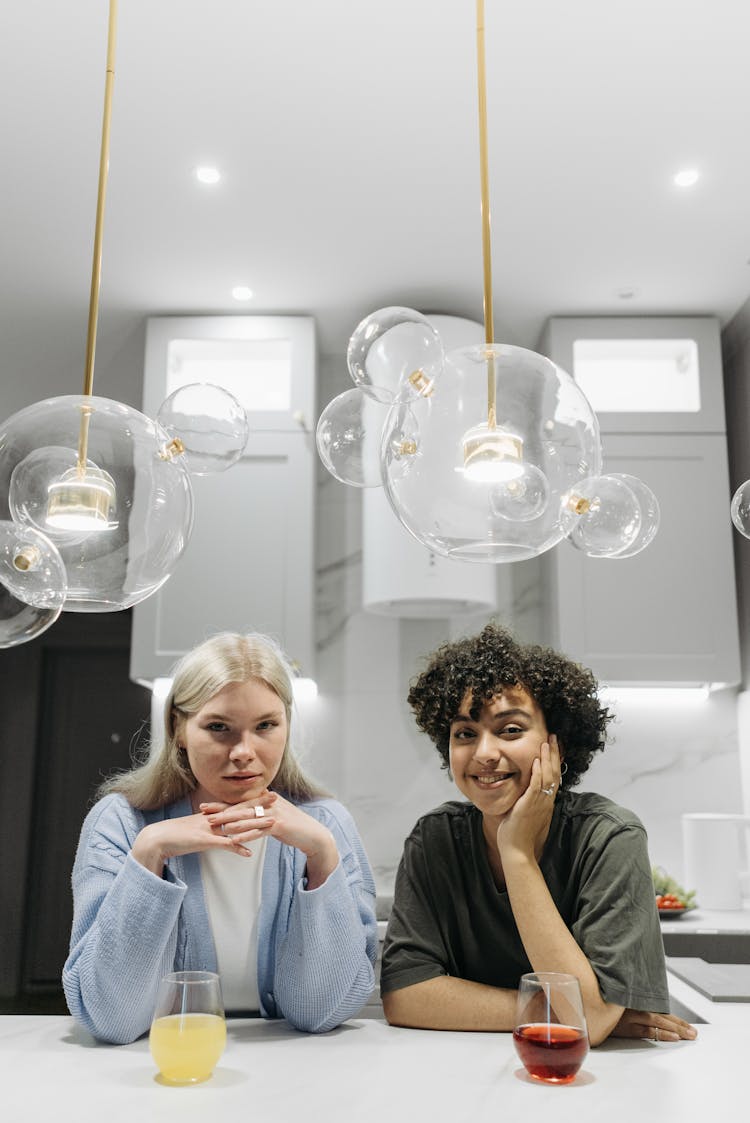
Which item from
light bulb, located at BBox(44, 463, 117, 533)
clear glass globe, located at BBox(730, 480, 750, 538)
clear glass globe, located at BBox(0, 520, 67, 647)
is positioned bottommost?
clear glass globe, located at BBox(0, 520, 67, 647)

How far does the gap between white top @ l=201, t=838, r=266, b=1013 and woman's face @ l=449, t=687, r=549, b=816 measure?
0.33m

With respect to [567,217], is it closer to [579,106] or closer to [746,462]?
[579,106]

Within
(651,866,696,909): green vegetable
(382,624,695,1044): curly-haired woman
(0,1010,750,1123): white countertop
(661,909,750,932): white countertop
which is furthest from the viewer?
(651,866,696,909): green vegetable

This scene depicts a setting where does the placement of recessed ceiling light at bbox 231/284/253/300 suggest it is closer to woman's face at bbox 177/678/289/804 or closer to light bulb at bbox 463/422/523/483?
woman's face at bbox 177/678/289/804

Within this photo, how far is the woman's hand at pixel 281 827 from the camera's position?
1375 mm

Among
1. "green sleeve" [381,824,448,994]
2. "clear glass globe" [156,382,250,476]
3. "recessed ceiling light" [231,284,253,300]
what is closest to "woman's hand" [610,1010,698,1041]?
"green sleeve" [381,824,448,994]

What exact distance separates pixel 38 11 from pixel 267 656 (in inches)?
57.3

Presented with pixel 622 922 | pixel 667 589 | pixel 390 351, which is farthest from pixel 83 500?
pixel 667 589

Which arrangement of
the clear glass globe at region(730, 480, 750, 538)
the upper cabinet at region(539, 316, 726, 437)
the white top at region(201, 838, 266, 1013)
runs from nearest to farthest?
the white top at region(201, 838, 266, 1013) → the clear glass globe at region(730, 480, 750, 538) → the upper cabinet at region(539, 316, 726, 437)

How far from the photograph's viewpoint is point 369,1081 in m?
1.11

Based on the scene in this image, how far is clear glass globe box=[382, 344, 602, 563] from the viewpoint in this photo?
106 cm

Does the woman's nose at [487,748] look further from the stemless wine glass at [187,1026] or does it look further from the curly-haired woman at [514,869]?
the stemless wine glass at [187,1026]

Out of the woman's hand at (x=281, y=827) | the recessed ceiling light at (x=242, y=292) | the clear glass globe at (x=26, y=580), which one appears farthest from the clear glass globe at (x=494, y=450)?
the recessed ceiling light at (x=242, y=292)

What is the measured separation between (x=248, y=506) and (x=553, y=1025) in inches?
97.8
